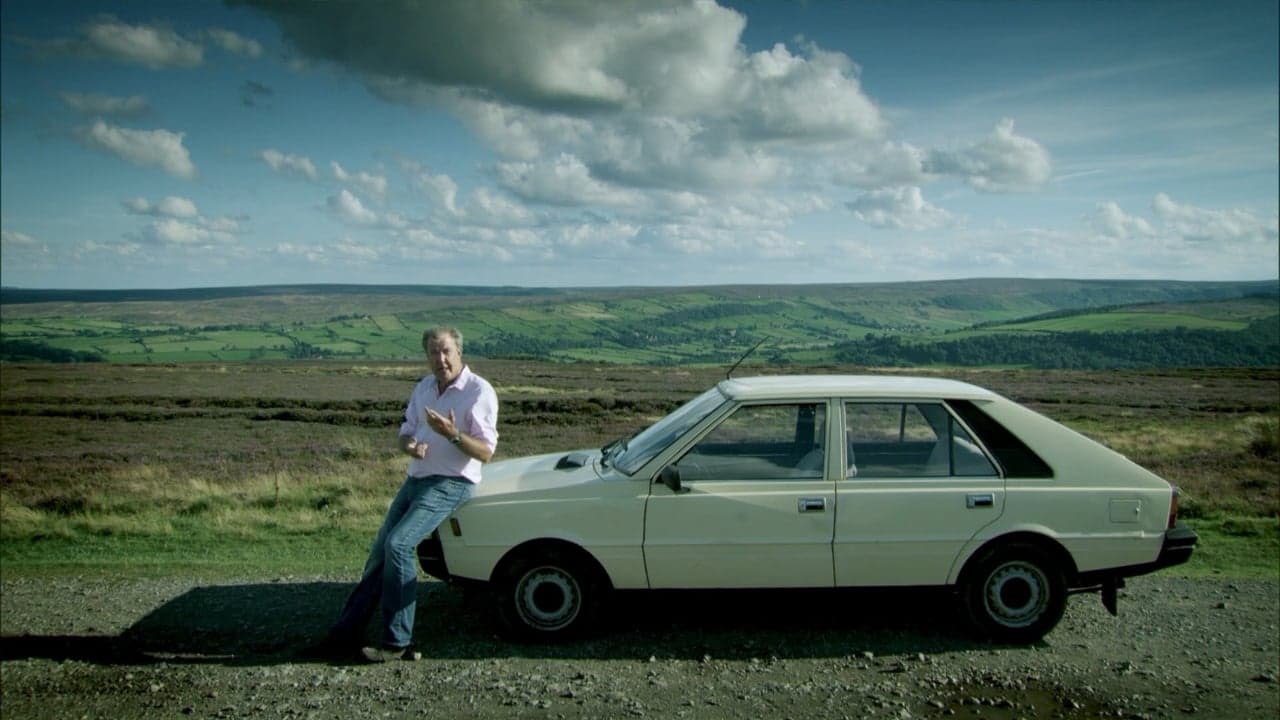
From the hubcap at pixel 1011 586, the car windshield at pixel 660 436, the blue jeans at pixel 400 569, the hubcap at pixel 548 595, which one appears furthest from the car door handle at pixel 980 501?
the blue jeans at pixel 400 569

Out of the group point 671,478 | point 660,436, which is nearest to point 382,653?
point 671,478

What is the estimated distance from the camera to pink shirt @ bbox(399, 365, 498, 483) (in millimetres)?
5324

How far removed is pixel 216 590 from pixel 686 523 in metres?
4.12

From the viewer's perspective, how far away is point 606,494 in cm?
519

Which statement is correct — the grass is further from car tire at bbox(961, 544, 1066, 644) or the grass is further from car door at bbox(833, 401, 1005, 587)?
car door at bbox(833, 401, 1005, 587)

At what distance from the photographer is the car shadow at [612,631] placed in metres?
5.15

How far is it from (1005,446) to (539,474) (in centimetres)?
324

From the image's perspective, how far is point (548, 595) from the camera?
17.4 ft

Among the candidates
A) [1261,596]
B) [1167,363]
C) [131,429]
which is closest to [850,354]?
[1167,363]

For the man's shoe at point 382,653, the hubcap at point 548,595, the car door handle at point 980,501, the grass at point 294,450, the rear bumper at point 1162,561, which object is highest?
the car door handle at point 980,501

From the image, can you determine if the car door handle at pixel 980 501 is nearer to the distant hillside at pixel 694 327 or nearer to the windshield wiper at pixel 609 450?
the windshield wiper at pixel 609 450

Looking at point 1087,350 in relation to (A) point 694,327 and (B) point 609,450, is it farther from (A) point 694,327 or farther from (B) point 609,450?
(B) point 609,450

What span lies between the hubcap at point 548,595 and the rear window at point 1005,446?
2903 millimetres

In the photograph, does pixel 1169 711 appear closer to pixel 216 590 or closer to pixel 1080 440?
pixel 1080 440
